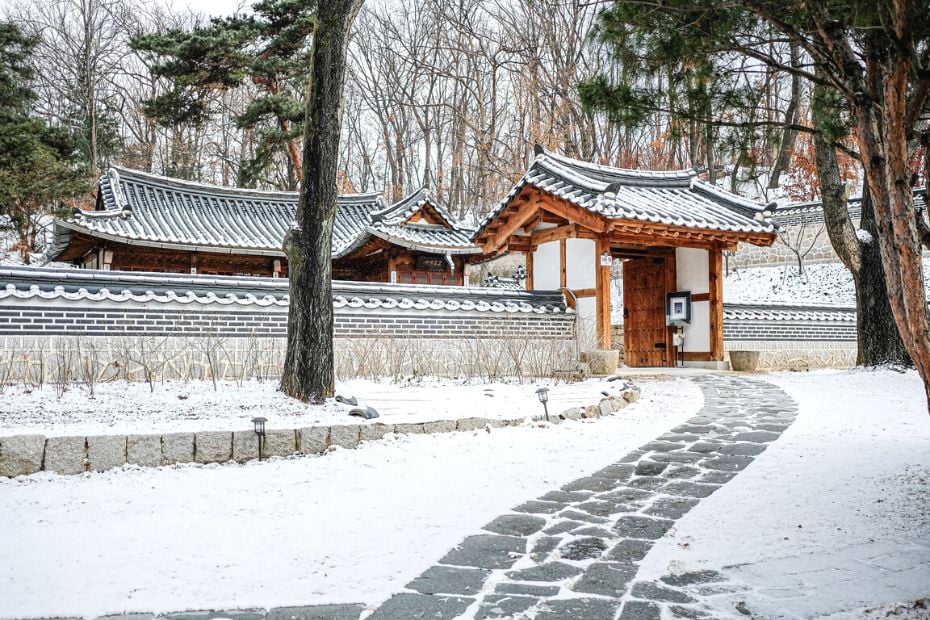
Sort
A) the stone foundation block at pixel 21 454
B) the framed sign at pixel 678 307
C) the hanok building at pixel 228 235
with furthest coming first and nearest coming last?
the hanok building at pixel 228 235 < the framed sign at pixel 678 307 < the stone foundation block at pixel 21 454

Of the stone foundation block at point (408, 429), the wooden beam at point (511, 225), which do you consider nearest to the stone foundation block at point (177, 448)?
the stone foundation block at point (408, 429)

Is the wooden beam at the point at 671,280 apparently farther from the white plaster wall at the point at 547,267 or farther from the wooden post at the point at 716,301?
the white plaster wall at the point at 547,267

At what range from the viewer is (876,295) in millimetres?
9656

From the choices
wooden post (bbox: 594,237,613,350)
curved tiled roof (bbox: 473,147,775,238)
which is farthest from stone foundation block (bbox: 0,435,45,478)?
wooden post (bbox: 594,237,613,350)

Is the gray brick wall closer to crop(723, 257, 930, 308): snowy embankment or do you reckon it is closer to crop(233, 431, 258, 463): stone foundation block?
crop(233, 431, 258, 463): stone foundation block

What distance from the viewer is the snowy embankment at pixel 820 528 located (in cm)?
246

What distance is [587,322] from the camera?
11.1 metres

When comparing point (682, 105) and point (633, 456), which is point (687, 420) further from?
point (682, 105)

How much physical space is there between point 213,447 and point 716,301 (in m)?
9.80

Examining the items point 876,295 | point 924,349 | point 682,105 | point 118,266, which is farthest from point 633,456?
point 118,266

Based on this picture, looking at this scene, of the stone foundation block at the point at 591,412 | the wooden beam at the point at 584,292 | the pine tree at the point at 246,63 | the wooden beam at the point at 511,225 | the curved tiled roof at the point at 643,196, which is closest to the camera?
the stone foundation block at the point at 591,412

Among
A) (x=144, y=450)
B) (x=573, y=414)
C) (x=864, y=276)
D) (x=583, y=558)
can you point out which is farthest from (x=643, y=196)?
(x=583, y=558)

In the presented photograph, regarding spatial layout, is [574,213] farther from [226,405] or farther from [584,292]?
[226,405]

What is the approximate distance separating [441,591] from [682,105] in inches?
156
